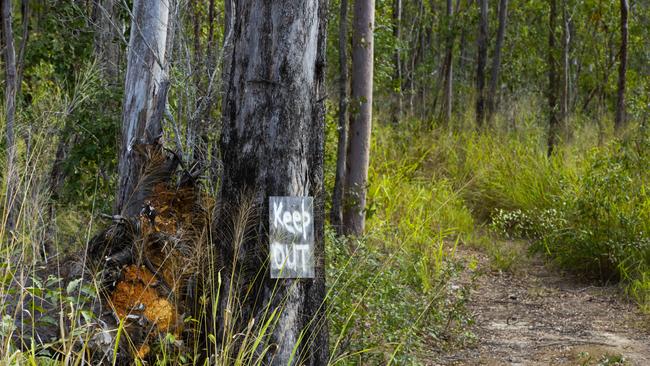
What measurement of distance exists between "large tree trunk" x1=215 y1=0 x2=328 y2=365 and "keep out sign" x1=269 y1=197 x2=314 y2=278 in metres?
0.06

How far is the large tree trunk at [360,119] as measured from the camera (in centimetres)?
880

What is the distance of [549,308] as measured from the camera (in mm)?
7512

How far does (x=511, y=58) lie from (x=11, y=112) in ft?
45.9

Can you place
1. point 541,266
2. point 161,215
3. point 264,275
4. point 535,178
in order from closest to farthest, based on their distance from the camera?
point 264,275
point 161,215
point 541,266
point 535,178

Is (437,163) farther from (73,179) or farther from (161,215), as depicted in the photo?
(161,215)

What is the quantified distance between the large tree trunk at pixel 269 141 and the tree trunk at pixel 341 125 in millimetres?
4318

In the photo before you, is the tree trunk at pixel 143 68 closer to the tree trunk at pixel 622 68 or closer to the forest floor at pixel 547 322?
→ the forest floor at pixel 547 322

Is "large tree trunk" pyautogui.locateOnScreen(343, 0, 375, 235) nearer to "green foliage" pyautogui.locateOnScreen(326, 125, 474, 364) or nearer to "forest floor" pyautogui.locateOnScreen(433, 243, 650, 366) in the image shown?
"green foliage" pyautogui.locateOnScreen(326, 125, 474, 364)

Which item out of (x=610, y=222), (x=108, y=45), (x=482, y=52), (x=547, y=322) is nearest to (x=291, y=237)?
(x=547, y=322)

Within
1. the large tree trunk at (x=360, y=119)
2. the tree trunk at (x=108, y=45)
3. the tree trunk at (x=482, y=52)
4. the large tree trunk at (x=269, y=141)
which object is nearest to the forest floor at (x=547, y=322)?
the large tree trunk at (x=360, y=119)

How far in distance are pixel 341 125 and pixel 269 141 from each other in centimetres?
461

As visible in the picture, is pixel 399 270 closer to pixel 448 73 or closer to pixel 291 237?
pixel 291 237

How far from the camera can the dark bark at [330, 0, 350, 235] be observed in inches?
324

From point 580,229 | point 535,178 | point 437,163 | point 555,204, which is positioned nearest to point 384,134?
point 437,163
